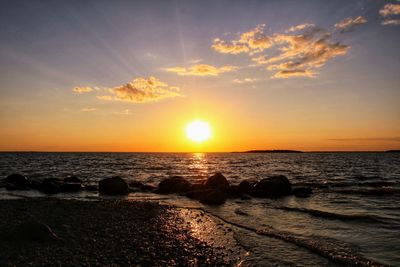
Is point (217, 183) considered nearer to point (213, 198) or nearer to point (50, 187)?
point (213, 198)

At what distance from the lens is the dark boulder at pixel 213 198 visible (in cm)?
2289

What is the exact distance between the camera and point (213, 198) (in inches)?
914

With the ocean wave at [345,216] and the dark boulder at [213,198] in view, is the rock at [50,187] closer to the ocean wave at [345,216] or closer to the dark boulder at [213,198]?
the dark boulder at [213,198]

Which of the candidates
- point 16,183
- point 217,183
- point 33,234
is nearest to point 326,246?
point 33,234

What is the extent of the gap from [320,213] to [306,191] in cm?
966

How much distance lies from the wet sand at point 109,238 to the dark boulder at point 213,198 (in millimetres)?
5041

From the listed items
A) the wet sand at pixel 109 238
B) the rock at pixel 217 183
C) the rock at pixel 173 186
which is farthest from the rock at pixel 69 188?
the rock at pixel 217 183

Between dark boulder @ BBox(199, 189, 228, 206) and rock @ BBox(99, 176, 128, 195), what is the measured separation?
7272mm

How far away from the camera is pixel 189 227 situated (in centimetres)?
1455

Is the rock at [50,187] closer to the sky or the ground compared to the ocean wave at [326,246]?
closer to the sky

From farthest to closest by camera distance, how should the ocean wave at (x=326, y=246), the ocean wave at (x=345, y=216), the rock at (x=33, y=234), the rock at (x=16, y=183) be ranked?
the rock at (x=16, y=183)
the ocean wave at (x=345, y=216)
the rock at (x=33, y=234)
the ocean wave at (x=326, y=246)

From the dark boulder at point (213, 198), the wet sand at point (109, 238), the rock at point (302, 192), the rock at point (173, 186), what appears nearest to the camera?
the wet sand at point (109, 238)

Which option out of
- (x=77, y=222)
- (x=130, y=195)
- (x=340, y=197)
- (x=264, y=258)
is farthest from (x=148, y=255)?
(x=340, y=197)

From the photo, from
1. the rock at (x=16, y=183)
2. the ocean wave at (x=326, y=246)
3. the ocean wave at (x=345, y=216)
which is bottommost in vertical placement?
the ocean wave at (x=345, y=216)
